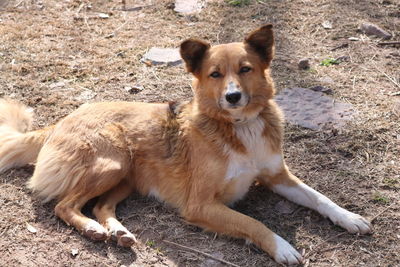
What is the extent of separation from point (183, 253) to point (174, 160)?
808mm

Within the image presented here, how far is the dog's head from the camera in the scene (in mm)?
3905

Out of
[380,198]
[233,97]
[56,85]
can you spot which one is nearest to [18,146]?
[56,85]

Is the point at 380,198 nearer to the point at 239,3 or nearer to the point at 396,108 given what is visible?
the point at 396,108

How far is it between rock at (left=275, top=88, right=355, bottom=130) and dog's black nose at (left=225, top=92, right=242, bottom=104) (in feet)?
4.66

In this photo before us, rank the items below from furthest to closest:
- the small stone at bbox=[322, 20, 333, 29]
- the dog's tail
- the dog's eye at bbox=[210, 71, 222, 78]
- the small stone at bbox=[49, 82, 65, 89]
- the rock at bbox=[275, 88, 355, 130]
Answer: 1. the small stone at bbox=[322, 20, 333, 29]
2. the small stone at bbox=[49, 82, 65, 89]
3. the rock at bbox=[275, 88, 355, 130]
4. the dog's tail
5. the dog's eye at bbox=[210, 71, 222, 78]

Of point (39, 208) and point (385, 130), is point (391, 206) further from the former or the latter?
point (39, 208)

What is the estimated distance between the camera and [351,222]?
3.77 metres

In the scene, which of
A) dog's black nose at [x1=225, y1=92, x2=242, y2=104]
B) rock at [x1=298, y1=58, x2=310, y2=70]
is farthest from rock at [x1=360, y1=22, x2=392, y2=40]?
dog's black nose at [x1=225, y1=92, x2=242, y2=104]

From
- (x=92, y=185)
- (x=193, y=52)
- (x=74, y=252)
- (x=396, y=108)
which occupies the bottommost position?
(x=74, y=252)

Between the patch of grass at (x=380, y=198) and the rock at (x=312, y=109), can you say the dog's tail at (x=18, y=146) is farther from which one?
the patch of grass at (x=380, y=198)

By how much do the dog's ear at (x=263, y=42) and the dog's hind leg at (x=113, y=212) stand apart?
153 cm

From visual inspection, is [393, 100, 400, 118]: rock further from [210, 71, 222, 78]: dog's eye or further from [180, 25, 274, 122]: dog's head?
[210, 71, 222, 78]: dog's eye

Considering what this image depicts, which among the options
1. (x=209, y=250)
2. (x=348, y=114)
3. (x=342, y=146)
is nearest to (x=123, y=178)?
(x=209, y=250)

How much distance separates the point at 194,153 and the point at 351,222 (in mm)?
1265
